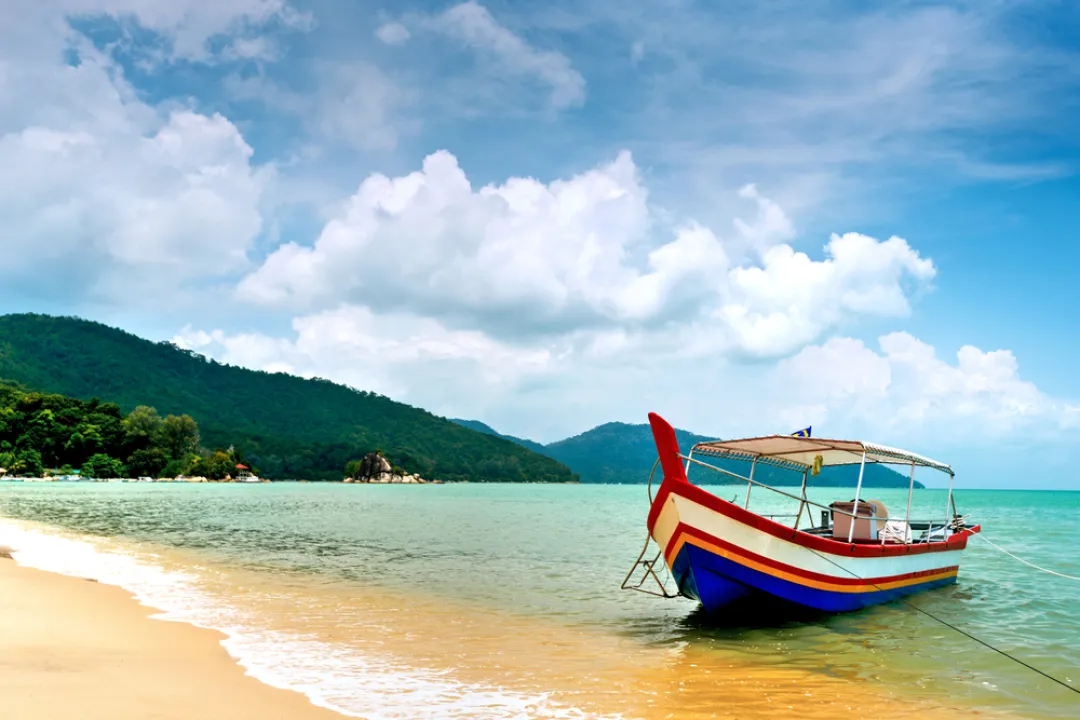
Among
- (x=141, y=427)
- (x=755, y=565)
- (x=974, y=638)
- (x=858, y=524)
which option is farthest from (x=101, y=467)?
(x=974, y=638)

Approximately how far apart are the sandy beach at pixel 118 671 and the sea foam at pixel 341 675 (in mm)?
376

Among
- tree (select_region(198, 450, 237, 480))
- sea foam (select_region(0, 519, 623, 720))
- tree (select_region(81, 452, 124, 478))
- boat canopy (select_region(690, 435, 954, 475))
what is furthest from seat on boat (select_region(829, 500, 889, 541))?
tree (select_region(198, 450, 237, 480))

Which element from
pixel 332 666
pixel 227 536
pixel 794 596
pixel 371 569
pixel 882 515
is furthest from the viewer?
pixel 227 536

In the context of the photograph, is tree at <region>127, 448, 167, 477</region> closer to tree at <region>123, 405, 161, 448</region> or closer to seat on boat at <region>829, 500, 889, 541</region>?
tree at <region>123, 405, 161, 448</region>

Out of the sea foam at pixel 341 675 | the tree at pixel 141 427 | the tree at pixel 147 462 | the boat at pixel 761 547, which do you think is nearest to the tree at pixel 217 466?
the tree at pixel 147 462

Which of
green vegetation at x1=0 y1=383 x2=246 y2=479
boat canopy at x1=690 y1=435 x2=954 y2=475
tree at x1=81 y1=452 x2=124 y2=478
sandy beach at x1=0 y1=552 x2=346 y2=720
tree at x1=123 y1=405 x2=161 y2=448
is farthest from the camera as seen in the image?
tree at x1=123 y1=405 x2=161 y2=448

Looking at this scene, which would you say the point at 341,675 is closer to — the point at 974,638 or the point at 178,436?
the point at 974,638

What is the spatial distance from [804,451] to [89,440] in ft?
451

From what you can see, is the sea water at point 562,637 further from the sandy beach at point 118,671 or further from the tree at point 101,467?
the tree at point 101,467

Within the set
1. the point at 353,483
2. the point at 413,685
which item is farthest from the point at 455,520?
the point at 353,483

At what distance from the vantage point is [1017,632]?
50.6ft

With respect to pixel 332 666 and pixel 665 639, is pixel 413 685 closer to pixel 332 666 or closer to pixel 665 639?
pixel 332 666

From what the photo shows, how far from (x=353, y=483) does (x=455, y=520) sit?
15285cm

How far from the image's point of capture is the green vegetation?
117062 mm
